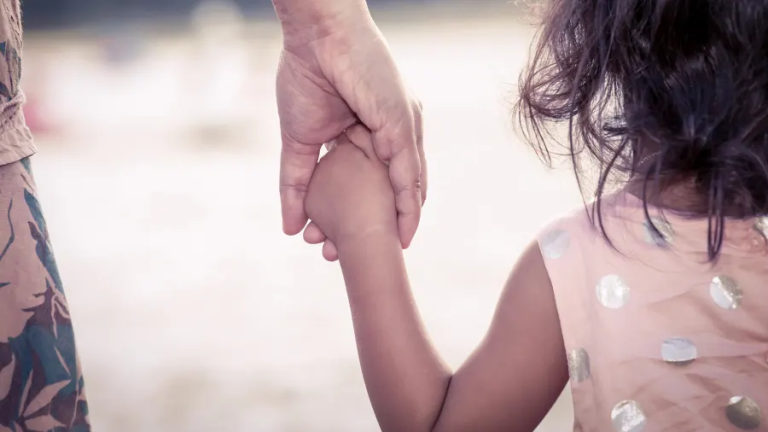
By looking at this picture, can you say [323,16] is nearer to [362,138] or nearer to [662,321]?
[362,138]

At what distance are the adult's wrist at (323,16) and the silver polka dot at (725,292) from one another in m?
0.47

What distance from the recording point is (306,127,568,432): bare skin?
0.60 metres

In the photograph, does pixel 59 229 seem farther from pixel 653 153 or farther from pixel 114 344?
pixel 653 153

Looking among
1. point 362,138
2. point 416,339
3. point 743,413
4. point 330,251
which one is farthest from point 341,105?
point 743,413

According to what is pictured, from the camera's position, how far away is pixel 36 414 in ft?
2.01

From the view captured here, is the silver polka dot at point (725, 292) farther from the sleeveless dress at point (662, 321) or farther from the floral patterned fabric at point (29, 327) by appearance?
the floral patterned fabric at point (29, 327)

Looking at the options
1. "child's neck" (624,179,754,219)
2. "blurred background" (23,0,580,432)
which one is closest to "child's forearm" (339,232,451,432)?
"child's neck" (624,179,754,219)

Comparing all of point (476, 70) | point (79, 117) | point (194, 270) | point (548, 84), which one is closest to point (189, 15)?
point (79, 117)

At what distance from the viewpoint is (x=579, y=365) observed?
0.58 m

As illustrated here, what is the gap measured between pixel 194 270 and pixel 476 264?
781 mm

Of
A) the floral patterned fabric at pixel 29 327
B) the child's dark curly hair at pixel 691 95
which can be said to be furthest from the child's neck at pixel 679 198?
the floral patterned fabric at pixel 29 327

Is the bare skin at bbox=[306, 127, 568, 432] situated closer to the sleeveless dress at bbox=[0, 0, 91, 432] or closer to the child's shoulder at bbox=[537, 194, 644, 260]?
the child's shoulder at bbox=[537, 194, 644, 260]

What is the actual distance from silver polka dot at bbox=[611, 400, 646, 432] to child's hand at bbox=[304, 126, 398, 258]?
29cm

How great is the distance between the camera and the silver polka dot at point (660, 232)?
56 cm
